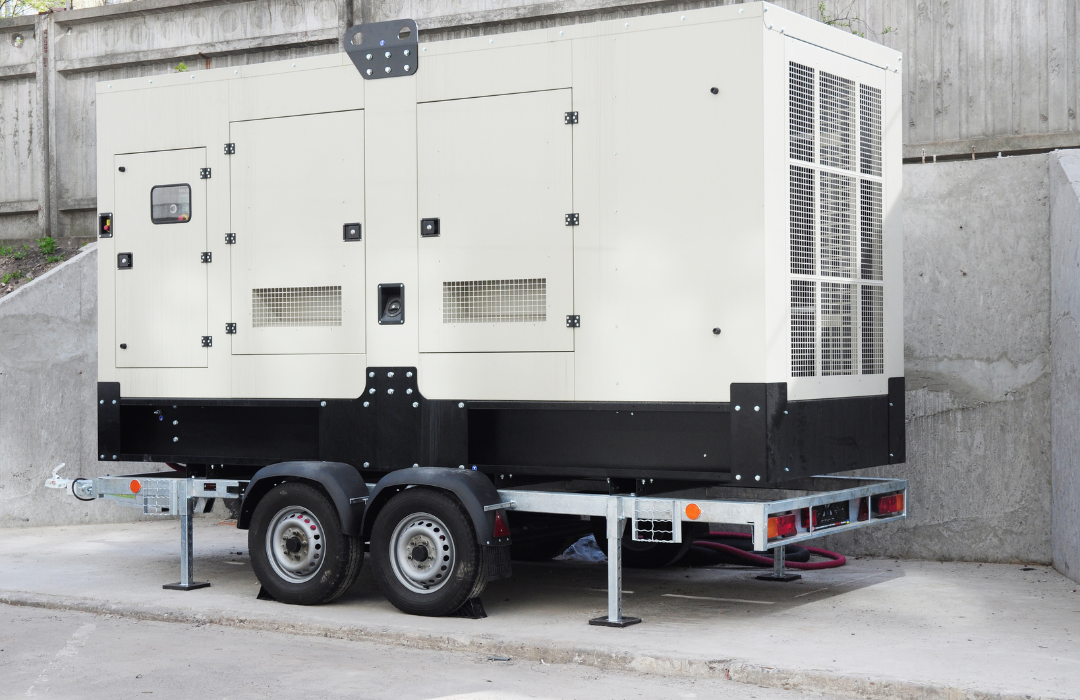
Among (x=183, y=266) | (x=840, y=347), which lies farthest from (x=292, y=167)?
(x=840, y=347)

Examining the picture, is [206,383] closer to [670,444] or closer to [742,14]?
[670,444]

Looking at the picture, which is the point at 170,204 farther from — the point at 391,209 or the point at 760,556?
the point at 760,556

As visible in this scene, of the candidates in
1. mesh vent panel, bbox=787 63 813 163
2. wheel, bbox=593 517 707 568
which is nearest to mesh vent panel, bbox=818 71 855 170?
mesh vent panel, bbox=787 63 813 163

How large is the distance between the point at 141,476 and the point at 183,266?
1.69 metres

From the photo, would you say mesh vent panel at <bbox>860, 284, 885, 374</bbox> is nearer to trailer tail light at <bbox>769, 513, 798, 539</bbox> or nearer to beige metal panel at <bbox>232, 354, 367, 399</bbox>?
trailer tail light at <bbox>769, 513, 798, 539</bbox>

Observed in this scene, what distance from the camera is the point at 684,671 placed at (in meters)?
6.74

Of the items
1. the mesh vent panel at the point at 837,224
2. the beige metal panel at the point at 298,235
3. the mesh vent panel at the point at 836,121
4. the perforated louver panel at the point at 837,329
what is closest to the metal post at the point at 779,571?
the perforated louver panel at the point at 837,329

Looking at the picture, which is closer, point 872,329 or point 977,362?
point 872,329

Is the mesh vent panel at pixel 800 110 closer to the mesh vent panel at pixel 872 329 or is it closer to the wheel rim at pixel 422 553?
the mesh vent panel at pixel 872 329

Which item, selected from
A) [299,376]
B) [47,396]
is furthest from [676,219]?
[47,396]

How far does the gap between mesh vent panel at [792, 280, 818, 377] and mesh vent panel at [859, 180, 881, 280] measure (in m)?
0.77

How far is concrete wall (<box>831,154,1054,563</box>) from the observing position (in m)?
10.1

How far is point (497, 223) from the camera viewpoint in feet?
27.4

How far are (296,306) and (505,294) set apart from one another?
A: 1675 millimetres
